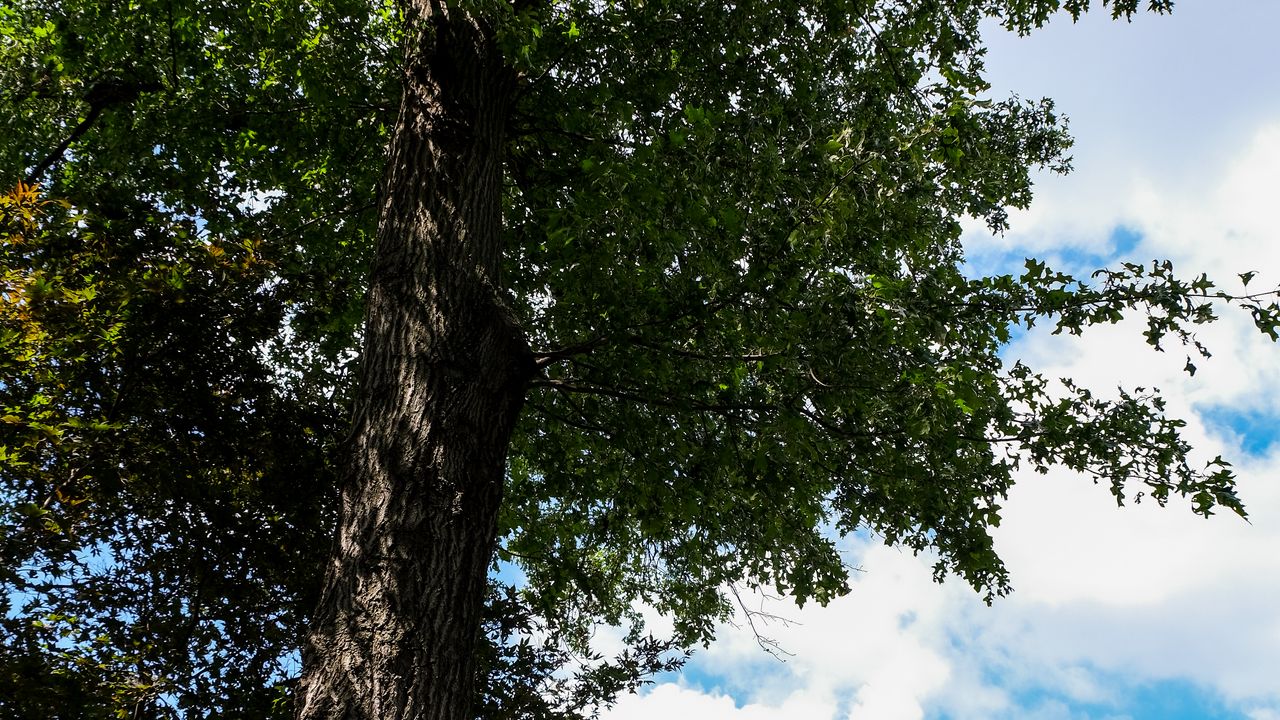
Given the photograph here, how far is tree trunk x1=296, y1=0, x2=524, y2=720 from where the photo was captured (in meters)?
4.46

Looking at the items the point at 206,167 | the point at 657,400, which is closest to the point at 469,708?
the point at 657,400

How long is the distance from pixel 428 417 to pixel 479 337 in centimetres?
68

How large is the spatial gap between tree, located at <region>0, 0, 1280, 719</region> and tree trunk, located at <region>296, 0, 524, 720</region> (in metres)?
0.02

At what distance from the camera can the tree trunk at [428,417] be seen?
14.6ft

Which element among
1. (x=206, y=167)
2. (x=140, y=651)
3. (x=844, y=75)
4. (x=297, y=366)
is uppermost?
(x=844, y=75)

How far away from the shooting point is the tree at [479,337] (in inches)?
208

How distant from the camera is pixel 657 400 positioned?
20.7ft

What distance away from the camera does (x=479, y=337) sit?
218 inches

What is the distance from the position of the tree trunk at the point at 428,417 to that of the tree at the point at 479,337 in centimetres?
2

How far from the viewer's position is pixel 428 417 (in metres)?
5.11

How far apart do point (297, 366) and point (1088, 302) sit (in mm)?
6853

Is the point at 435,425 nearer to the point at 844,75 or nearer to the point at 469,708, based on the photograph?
the point at 469,708

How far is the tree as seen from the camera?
5.29m

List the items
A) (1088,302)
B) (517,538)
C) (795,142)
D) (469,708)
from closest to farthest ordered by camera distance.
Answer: (469,708)
(1088,302)
(795,142)
(517,538)
